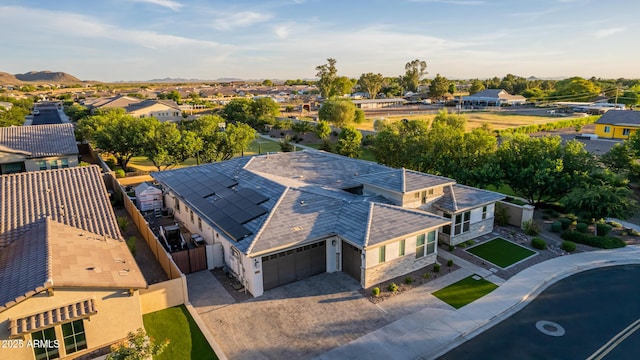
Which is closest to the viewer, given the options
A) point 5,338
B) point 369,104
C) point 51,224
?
point 5,338

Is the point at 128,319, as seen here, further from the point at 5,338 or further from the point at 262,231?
the point at 262,231

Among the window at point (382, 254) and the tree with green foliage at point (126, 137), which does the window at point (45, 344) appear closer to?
the window at point (382, 254)

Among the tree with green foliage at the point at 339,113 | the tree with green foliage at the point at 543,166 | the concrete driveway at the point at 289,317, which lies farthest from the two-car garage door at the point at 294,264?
the tree with green foliage at the point at 339,113

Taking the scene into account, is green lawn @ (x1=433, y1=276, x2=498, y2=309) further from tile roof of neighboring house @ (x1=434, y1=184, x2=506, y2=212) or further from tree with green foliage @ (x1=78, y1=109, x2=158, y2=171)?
tree with green foliage @ (x1=78, y1=109, x2=158, y2=171)

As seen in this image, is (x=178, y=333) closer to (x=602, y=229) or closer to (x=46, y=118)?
(x=602, y=229)

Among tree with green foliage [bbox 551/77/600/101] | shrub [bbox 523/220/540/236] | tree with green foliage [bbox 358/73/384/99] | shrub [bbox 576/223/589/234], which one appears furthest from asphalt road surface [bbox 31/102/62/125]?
tree with green foliage [bbox 551/77/600/101]

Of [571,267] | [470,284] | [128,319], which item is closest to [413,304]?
[470,284]
